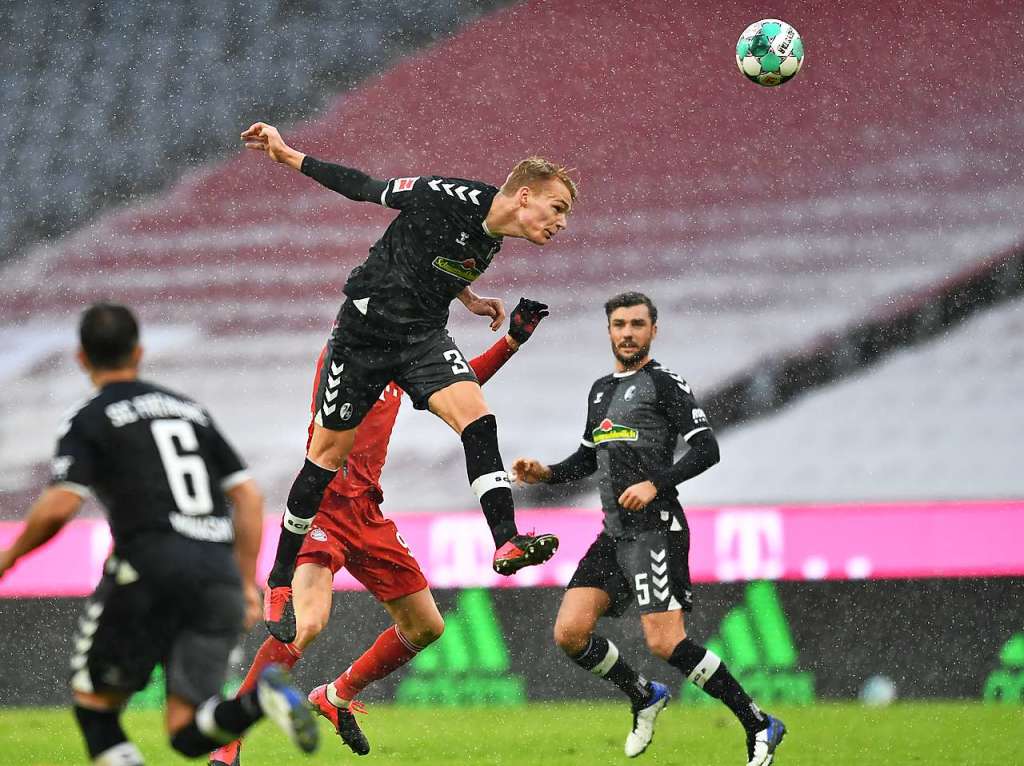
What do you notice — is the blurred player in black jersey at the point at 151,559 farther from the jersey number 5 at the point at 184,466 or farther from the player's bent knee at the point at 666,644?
the player's bent knee at the point at 666,644

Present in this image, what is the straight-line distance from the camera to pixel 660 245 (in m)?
11.0

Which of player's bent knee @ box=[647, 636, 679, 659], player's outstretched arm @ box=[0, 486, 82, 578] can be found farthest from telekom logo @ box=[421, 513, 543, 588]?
player's outstretched arm @ box=[0, 486, 82, 578]

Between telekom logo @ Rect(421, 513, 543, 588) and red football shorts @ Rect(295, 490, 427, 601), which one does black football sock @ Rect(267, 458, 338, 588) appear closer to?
red football shorts @ Rect(295, 490, 427, 601)

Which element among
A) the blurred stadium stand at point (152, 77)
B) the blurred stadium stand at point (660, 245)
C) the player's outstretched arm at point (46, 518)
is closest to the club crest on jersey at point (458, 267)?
the player's outstretched arm at point (46, 518)

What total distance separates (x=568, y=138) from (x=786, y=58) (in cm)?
339

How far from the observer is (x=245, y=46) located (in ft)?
38.8

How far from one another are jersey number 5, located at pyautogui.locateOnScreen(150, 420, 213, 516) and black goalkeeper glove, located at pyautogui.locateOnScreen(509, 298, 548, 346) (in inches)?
111

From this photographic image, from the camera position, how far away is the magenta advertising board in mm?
9922

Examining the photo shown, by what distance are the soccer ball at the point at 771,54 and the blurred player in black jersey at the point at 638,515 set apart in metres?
1.93

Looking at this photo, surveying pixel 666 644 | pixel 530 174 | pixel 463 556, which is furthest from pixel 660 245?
pixel 530 174

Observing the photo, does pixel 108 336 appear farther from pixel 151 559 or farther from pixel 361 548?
pixel 361 548

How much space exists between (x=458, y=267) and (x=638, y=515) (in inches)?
56.8

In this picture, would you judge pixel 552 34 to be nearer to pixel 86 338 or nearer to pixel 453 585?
pixel 453 585

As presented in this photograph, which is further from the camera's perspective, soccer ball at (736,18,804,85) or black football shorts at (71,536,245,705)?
soccer ball at (736,18,804,85)
